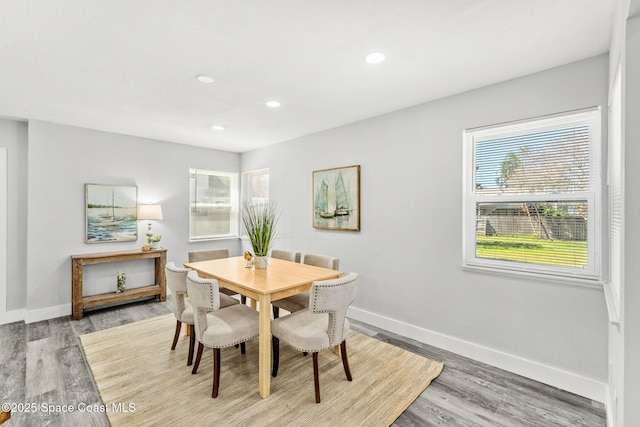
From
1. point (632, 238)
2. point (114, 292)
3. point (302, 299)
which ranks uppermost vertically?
point (632, 238)

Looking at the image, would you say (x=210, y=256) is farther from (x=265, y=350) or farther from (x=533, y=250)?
(x=533, y=250)

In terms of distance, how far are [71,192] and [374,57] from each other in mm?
4177

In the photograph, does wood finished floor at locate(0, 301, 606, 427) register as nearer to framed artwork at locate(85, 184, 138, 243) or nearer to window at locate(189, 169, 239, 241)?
framed artwork at locate(85, 184, 138, 243)

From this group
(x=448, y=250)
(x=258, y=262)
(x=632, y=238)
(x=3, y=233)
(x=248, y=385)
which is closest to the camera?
(x=632, y=238)

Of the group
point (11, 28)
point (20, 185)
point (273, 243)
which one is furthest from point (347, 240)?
point (20, 185)

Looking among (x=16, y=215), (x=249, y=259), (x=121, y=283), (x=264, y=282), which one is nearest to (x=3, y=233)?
(x=16, y=215)

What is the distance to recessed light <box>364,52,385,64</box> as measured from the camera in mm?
2150

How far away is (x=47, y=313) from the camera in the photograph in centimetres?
384

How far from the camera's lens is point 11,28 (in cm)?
183

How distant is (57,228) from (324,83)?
3.87m

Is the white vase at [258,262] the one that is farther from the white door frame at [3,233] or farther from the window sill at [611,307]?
the white door frame at [3,233]

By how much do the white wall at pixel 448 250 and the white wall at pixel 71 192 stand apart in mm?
2412

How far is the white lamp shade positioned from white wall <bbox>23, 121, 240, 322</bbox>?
0.25m

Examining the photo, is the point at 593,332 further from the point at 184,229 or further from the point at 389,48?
the point at 184,229
